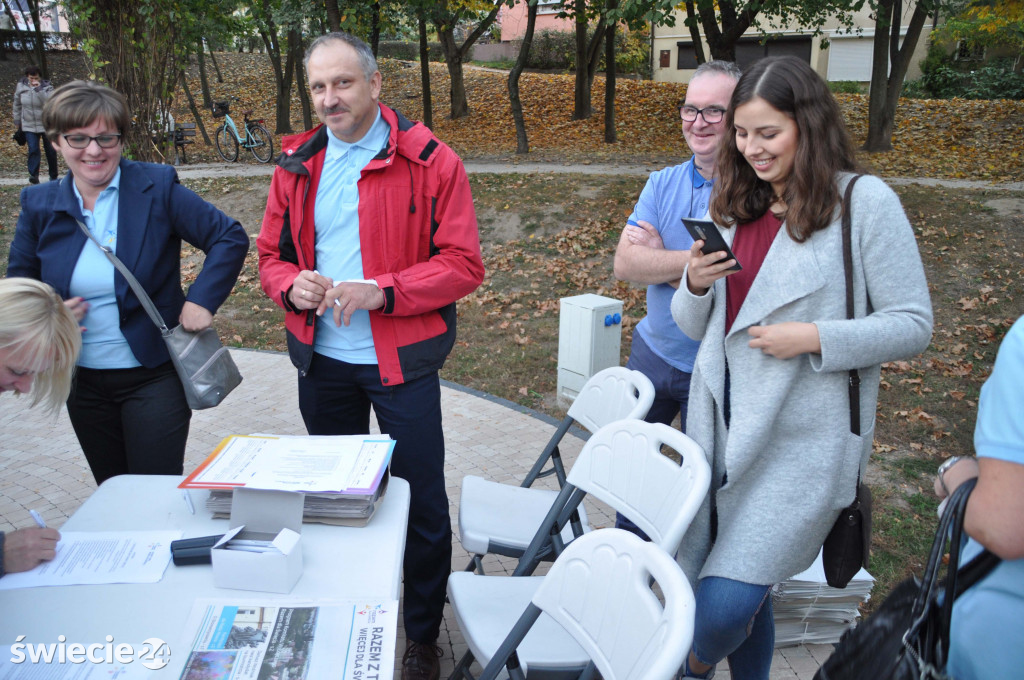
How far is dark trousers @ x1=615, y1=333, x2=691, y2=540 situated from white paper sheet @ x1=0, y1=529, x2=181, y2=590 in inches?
62.1

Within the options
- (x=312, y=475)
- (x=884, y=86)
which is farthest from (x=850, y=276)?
(x=884, y=86)

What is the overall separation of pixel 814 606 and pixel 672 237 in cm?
147

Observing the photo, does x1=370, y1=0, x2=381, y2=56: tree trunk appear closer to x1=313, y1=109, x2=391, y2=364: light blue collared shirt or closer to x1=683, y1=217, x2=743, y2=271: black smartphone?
x1=313, y1=109, x2=391, y2=364: light blue collared shirt

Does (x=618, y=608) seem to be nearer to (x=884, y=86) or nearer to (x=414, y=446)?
(x=414, y=446)

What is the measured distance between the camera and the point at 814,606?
296 cm

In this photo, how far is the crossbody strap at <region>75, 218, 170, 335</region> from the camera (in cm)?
259

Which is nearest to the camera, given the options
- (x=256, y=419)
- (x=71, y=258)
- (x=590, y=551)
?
(x=590, y=551)

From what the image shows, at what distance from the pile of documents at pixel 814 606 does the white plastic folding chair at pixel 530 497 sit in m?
0.77

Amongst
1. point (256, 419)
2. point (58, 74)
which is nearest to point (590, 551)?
point (256, 419)

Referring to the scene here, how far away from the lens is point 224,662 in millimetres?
1465

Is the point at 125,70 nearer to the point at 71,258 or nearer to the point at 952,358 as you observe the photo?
the point at 71,258

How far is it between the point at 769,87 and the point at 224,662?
5.76 ft

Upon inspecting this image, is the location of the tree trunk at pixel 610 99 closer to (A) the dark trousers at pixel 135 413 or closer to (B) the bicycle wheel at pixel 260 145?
(B) the bicycle wheel at pixel 260 145

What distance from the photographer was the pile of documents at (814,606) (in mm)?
2879
